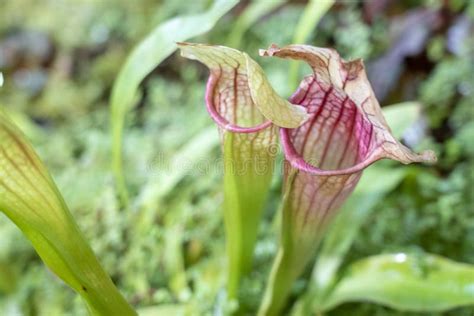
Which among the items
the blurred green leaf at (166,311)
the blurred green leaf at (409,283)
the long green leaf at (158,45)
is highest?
the long green leaf at (158,45)

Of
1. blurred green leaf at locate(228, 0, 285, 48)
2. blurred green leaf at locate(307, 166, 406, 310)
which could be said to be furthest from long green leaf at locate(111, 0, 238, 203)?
blurred green leaf at locate(228, 0, 285, 48)

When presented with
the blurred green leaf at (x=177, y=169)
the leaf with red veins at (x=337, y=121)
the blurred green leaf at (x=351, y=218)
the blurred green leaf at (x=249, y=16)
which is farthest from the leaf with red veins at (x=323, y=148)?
the blurred green leaf at (x=249, y=16)

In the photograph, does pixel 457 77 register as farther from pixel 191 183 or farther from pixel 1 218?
pixel 1 218

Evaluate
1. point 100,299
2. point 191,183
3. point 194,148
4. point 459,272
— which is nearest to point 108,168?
point 191,183

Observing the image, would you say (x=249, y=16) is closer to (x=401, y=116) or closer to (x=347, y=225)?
(x=401, y=116)

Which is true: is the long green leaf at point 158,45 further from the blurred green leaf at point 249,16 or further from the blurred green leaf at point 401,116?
the blurred green leaf at point 249,16

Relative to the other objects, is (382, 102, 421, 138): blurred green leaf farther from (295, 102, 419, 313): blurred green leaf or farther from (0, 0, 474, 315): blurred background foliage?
(0, 0, 474, 315): blurred background foliage

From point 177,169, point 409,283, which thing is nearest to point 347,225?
point 409,283
